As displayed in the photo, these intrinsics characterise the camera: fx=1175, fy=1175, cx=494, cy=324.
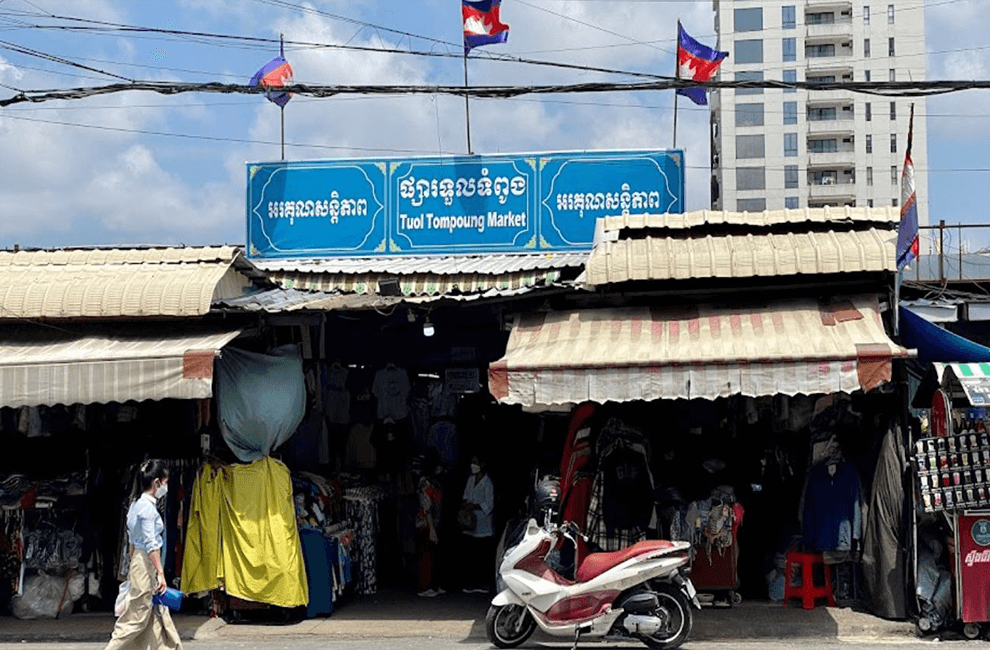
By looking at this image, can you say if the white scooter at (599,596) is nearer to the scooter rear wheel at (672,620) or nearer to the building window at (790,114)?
the scooter rear wheel at (672,620)

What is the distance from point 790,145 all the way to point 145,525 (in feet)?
250

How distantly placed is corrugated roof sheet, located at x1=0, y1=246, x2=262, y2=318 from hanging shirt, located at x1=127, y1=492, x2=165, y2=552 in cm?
251

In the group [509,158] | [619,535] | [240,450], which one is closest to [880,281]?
[619,535]

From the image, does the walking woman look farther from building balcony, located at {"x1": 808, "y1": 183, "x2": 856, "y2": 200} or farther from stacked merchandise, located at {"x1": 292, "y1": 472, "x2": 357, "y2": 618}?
building balcony, located at {"x1": 808, "y1": 183, "x2": 856, "y2": 200}

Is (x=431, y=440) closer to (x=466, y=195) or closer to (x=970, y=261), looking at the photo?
(x=466, y=195)

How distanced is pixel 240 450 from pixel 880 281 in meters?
6.12

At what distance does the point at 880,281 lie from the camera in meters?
10.7

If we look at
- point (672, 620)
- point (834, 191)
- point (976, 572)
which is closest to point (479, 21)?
point (672, 620)

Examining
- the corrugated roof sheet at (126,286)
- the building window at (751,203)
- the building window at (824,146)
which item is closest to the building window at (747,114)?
the building window at (824,146)

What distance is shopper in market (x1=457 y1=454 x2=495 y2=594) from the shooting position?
1248 centimetres

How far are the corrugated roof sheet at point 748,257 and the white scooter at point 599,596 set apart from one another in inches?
95.3

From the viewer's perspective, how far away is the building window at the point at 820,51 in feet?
267

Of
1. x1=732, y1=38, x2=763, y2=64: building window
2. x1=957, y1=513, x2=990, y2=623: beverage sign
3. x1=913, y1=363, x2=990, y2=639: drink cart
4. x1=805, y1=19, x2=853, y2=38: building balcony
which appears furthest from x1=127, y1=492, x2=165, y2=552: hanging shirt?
x1=805, y1=19, x2=853, y2=38: building balcony

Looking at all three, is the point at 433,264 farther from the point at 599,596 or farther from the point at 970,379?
the point at 970,379
